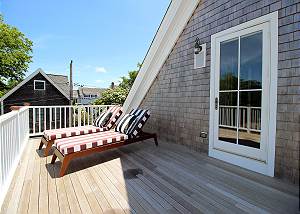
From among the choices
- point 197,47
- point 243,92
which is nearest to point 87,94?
point 197,47

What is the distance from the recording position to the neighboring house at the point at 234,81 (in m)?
2.36

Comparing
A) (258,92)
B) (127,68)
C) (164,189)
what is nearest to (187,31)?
(258,92)

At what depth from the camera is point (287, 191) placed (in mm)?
2082

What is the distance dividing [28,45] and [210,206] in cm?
2194

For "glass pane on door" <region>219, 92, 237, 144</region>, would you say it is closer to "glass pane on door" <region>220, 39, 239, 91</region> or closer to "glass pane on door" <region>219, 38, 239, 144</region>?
"glass pane on door" <region>219, 38, 239, 144</region>

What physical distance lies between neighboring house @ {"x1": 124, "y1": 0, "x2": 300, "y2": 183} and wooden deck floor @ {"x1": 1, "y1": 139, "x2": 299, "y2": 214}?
1.40ft

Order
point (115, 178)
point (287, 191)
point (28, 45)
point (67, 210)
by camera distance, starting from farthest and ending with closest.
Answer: point (28, 45), point (115, 178), point (287, 191), point (67, 210)

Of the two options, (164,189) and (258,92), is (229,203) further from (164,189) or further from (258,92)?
(258,92)

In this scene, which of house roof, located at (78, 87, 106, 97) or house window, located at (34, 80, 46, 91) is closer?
house window, located at (34, 80, 46, 91)

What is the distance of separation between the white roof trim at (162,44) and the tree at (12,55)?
16.8 meters

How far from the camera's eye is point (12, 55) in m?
16.8

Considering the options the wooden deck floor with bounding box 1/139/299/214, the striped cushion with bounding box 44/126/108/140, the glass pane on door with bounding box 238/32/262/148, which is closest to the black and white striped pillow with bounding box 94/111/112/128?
the striped cushion with bounding box 44/126/108/140

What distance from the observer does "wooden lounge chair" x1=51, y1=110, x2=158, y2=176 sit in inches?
106

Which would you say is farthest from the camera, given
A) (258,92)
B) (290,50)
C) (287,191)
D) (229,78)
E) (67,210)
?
(229,78)
